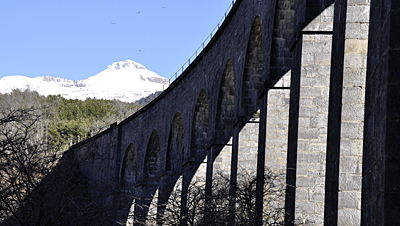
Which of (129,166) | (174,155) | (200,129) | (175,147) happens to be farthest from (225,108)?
(129,166)

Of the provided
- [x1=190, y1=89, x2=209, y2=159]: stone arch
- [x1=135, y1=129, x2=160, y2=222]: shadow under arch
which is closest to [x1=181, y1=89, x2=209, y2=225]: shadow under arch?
[x1=190, y1=89, x2=209, y2=159]: stone arch

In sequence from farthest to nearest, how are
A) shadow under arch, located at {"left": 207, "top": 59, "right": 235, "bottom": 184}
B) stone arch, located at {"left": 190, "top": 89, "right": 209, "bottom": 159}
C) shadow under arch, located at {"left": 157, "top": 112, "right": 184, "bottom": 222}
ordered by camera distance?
shadow under arch, located at {"left": 157, "top": 112, "right": 184, "bottom": 222} < stone arch, located at {"left": 190, "top": 89, "right": 209, "bottom": 159} < shadow under arch, located at {"left": 207, "top": 59, "right": 235, "bottom": 184}

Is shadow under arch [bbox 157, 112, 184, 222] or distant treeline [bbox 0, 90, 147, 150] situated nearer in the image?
shadow under arch [bbox 157, 112, 184, 222]

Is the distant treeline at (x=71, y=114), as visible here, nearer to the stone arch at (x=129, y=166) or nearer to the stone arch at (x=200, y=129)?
the stone arch at (x=129, y=166)

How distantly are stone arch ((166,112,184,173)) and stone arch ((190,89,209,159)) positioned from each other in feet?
11.6

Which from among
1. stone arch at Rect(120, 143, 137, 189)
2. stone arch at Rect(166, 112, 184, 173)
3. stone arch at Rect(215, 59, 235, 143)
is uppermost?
stone arch at Rect(215, 59, 235, 143)

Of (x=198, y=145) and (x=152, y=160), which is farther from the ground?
(x=198, y=145)

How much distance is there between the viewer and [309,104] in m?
9.16

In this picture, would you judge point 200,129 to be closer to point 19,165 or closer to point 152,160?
point 152,160

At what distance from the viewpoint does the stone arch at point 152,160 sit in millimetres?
28000

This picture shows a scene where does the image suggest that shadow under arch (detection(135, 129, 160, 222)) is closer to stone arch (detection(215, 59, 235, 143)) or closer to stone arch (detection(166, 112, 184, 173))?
stone arch (detection(166, 112, 184, 173))

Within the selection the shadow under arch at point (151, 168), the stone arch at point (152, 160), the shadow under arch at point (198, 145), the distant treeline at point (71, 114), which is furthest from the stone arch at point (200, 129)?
the distant treeline at point (71, 114)

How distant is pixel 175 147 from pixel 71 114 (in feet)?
164

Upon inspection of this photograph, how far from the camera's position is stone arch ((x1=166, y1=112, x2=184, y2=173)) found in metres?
24.2
